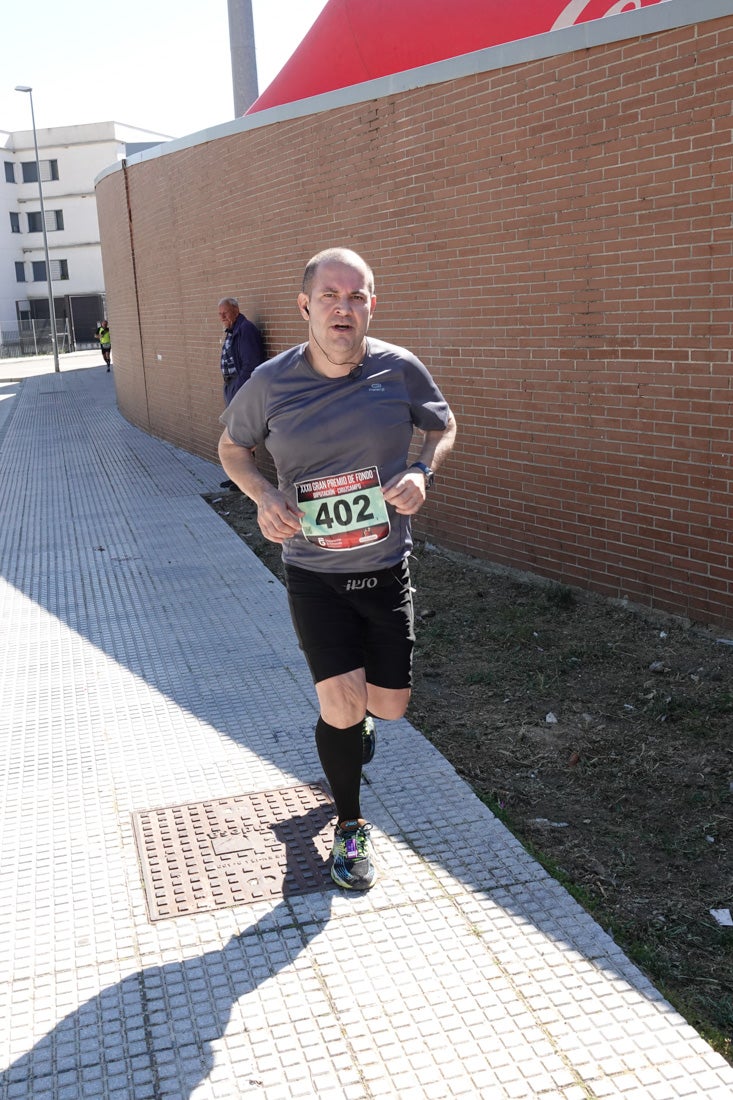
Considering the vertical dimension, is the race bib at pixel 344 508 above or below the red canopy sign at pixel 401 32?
below

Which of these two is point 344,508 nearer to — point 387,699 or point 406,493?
point 406,493

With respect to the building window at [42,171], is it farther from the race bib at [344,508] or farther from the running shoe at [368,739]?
the race bib at [344,508]

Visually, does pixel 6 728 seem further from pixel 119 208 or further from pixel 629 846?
Result: pixel 119 208

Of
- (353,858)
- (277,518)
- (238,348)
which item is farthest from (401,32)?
(353,858)

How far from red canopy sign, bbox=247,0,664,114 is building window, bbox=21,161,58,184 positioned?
50.9 meters

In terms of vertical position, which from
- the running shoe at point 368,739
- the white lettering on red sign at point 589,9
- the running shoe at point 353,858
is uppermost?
the white lettering on red sign at point 589,9

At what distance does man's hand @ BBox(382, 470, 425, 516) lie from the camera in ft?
11.1

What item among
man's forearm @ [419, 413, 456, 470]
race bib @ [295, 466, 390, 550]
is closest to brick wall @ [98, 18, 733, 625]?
man's forearm @ [419, 413, 456, 470]

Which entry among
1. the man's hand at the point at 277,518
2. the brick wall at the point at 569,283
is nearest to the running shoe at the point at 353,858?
the man's hand at the point at 277,518

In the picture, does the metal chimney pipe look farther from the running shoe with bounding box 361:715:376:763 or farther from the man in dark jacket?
the running shoe with bounding box 361:715:376:763

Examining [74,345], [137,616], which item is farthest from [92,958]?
[74,345]

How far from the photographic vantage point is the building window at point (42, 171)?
2261 inches

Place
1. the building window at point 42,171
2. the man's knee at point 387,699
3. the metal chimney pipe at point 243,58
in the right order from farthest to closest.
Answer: the building window at point 42,171, the metal chimney pipe at point 243,58, the man's knee at point 387,699

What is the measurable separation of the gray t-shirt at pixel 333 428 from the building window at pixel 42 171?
59571mm
